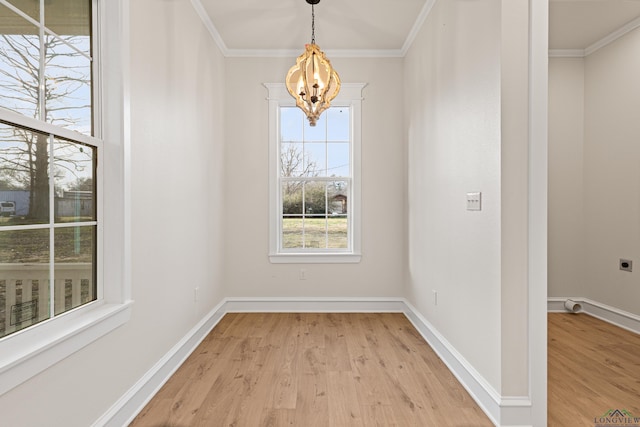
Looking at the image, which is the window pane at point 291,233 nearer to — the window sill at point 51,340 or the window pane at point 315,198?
the window pane at point 315,198

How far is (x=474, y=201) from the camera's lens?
2.24 m

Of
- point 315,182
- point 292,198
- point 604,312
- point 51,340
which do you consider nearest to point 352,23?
point 315,182

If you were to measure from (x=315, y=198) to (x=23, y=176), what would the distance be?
10.0 feet

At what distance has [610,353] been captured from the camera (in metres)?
2.89

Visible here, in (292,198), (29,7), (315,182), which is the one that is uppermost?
(29,7)

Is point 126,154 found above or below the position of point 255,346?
above

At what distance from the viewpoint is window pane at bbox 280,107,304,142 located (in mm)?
4219

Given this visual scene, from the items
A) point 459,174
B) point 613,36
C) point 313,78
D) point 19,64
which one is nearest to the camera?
point 19,64

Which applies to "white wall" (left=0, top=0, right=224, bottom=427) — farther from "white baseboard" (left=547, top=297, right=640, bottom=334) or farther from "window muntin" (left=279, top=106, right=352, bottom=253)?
"white baseboard" (left=547, top=297, right=640, bottom=334)

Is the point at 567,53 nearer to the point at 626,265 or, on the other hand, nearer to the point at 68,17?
the point at 626,265

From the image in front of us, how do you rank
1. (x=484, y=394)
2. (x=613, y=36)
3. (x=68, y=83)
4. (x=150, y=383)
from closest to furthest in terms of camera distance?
(x=68, y=83) → (x=484, y=394) → (x=150, y=383) → (x=613, y=36)

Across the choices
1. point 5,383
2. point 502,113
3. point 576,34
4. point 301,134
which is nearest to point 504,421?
point 502,113

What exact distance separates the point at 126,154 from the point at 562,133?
439 cm

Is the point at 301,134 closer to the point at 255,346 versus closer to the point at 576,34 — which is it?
the point at 255,346
